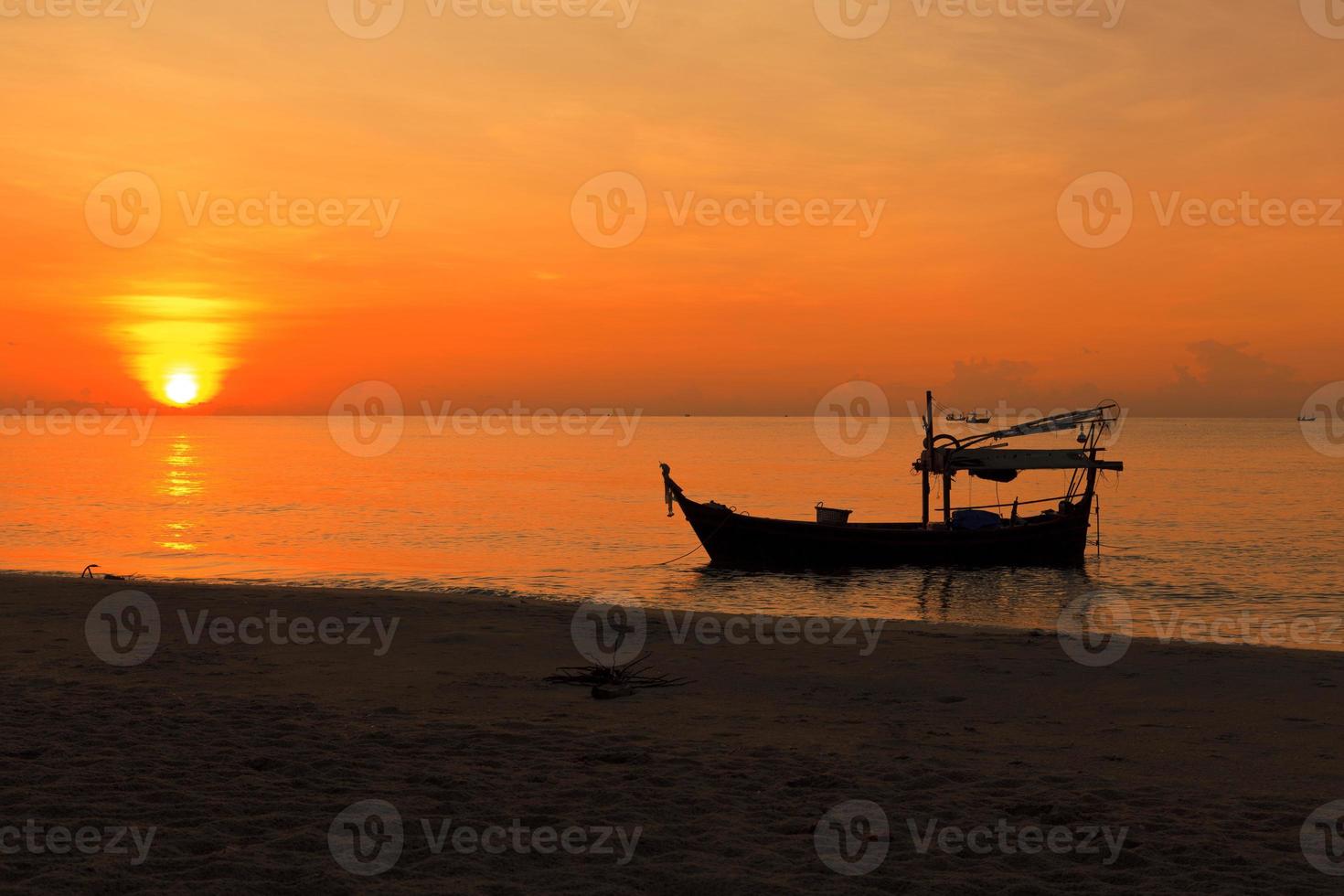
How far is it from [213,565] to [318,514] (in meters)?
20.9

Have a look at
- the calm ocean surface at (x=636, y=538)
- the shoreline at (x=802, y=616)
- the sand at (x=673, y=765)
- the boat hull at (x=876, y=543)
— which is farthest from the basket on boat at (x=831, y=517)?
the sand at (x=673, y=765)

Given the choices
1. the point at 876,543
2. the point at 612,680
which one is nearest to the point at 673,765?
the point at 612,680

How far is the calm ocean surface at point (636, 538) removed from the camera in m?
28.4

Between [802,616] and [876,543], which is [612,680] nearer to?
[802,616]

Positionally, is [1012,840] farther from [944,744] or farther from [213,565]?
[213,565]

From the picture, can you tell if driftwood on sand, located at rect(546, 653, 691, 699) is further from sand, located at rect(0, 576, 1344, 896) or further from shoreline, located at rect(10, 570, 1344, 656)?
shoreline, located at rect(10, 570, 1344, 656)

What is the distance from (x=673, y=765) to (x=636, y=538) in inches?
1452

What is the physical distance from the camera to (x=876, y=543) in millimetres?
32094

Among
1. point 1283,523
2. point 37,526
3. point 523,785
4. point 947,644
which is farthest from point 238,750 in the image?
point 1283,523

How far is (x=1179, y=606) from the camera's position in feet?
92.6

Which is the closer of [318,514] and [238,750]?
[238,750]

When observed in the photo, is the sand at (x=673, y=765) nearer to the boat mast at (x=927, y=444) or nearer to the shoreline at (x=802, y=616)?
the shoreline at (x=802, y=616)

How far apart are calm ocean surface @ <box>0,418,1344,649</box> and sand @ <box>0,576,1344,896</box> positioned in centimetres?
1111

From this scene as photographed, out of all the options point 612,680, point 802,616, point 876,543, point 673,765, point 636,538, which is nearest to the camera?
point 673,765
